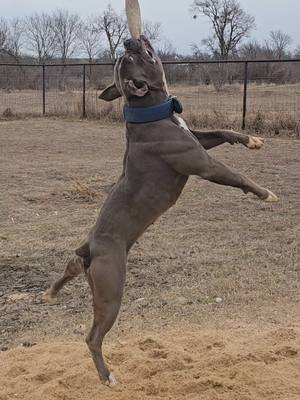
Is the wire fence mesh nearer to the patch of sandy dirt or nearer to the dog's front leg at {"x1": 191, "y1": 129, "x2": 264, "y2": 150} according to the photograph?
the patch of sandy dirt

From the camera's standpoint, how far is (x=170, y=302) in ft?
17.7

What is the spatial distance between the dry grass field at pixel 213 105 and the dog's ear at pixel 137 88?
45.0 ft

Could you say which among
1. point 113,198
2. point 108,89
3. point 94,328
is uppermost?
point 108,89

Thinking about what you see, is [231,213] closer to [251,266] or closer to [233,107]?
[251,266]

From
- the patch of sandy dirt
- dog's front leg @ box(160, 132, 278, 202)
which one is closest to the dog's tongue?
dog's front leg @ box(160, 132, 278, 202)

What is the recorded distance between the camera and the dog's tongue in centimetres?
308

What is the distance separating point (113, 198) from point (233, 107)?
20.2 meters

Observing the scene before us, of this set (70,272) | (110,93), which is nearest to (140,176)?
(110,93)

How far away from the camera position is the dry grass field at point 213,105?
17.1 metres

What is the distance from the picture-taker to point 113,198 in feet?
10.9

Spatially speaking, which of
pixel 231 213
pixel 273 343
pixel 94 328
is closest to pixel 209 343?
pixel 273 343

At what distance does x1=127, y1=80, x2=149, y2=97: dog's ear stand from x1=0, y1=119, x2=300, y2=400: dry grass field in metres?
1.77

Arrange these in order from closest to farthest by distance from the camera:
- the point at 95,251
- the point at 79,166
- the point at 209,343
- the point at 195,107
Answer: the point at 95,251 < the point at 209,343 < the point at 79,166 < the point at 195,107

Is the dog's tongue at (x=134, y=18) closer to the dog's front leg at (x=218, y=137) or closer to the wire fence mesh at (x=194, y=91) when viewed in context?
the dog's front leg at (x=218, y=137)
